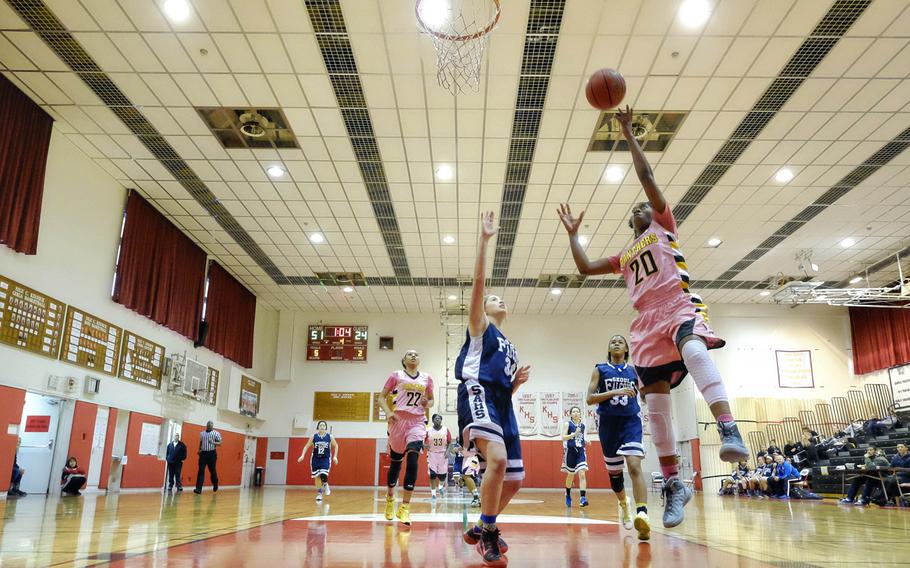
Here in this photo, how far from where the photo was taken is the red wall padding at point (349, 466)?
20.6 meters

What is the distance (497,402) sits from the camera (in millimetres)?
3414

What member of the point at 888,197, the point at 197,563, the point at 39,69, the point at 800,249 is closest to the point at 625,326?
the point at 800,249

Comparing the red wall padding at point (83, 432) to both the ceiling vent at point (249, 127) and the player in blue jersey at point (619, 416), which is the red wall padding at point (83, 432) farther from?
the player in blue jersey at point (619, 416)

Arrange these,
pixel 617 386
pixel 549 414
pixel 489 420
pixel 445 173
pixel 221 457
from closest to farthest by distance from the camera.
→ pixel 489 420
pixel 617 386
pixel 445 173
pixel 221 457
pixel 549 414

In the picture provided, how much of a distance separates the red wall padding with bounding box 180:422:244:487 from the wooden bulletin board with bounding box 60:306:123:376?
152 inches

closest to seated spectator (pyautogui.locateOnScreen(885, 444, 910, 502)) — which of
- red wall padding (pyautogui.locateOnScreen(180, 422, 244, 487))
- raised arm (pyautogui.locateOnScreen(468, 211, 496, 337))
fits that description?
raised arm (pyautogui.locateOnScreen(468, 211, 496, 337))

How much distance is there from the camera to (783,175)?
1193 centimetres

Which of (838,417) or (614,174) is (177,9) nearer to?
(614,174)

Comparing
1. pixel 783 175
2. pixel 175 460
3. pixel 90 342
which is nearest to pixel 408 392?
pixel 90 342

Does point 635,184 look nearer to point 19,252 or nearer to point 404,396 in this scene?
point 404,396

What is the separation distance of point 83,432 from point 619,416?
34.9 ft

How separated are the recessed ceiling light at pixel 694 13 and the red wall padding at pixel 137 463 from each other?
12.8 meters

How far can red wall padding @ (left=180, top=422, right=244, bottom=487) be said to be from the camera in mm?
15734

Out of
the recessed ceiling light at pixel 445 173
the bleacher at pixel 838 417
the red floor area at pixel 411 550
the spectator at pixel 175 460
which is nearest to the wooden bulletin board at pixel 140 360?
the spectator at pixel 175 460
